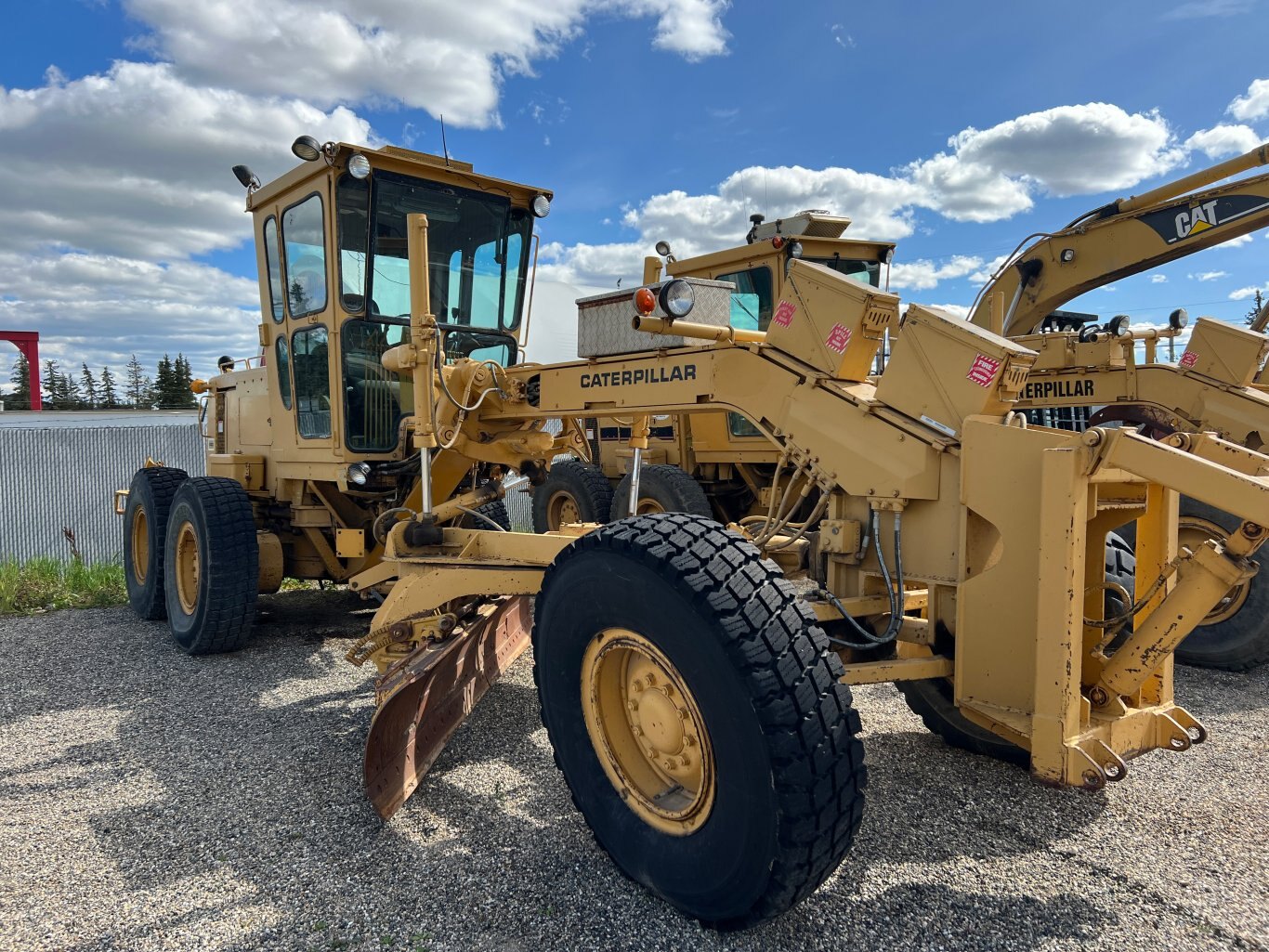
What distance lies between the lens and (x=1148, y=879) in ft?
9.44

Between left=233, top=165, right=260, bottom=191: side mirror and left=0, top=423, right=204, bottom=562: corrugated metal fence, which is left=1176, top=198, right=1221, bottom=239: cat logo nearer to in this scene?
left=233, top=165, right=260, bottom=191: side mirror

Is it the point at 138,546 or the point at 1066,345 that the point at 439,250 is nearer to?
the point at 138,546

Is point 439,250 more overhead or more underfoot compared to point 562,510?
more overhead

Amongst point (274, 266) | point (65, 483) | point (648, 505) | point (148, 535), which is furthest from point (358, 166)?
point (65, 483)

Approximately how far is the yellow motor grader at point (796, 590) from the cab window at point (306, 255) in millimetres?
1355

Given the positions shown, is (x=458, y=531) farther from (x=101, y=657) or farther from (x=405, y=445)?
(x=101, y=657)

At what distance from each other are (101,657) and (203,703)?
1.56 meters

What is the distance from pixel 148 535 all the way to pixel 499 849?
497 centimetres

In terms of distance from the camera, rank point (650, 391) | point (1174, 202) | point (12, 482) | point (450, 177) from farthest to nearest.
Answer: point (12, 482) < point (1174, 202) < point (450, 177) < point (650, 391)

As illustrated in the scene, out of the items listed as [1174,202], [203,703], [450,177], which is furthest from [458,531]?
[1174,202]

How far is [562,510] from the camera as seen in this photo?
870 cm

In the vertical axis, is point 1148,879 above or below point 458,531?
below

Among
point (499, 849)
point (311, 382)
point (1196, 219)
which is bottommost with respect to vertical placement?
point (499, 849)

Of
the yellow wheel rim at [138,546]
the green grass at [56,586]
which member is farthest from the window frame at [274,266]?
the green grass at [56,586]
